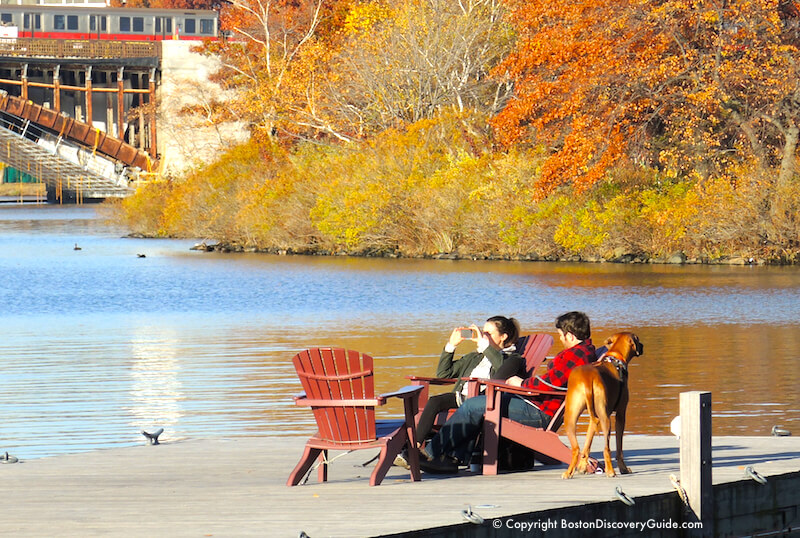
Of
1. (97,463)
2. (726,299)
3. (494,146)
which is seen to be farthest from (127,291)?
(97,463)

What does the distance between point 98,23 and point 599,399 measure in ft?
250

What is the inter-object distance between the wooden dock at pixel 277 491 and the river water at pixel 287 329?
1348 millimetres

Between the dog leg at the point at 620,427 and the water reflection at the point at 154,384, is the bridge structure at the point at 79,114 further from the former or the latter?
the dog leg at the point at 620,427

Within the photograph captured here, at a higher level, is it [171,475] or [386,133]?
[386,133]

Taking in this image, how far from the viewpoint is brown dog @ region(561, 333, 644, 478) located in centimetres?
700

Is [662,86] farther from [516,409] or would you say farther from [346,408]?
[346,408]

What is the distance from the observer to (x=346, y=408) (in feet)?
23.2

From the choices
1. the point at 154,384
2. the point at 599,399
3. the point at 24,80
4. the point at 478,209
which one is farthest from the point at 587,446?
the point at 24,80

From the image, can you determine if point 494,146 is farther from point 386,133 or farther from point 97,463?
point 97,463

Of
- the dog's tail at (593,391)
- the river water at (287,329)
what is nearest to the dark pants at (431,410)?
the dog's tail at (593,391)

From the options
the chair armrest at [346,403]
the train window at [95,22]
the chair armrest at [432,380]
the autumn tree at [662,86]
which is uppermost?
the train window at [95,22]

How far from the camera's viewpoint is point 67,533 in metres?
5.79

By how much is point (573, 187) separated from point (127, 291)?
41.0ft

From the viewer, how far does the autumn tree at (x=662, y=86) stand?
106 ft
